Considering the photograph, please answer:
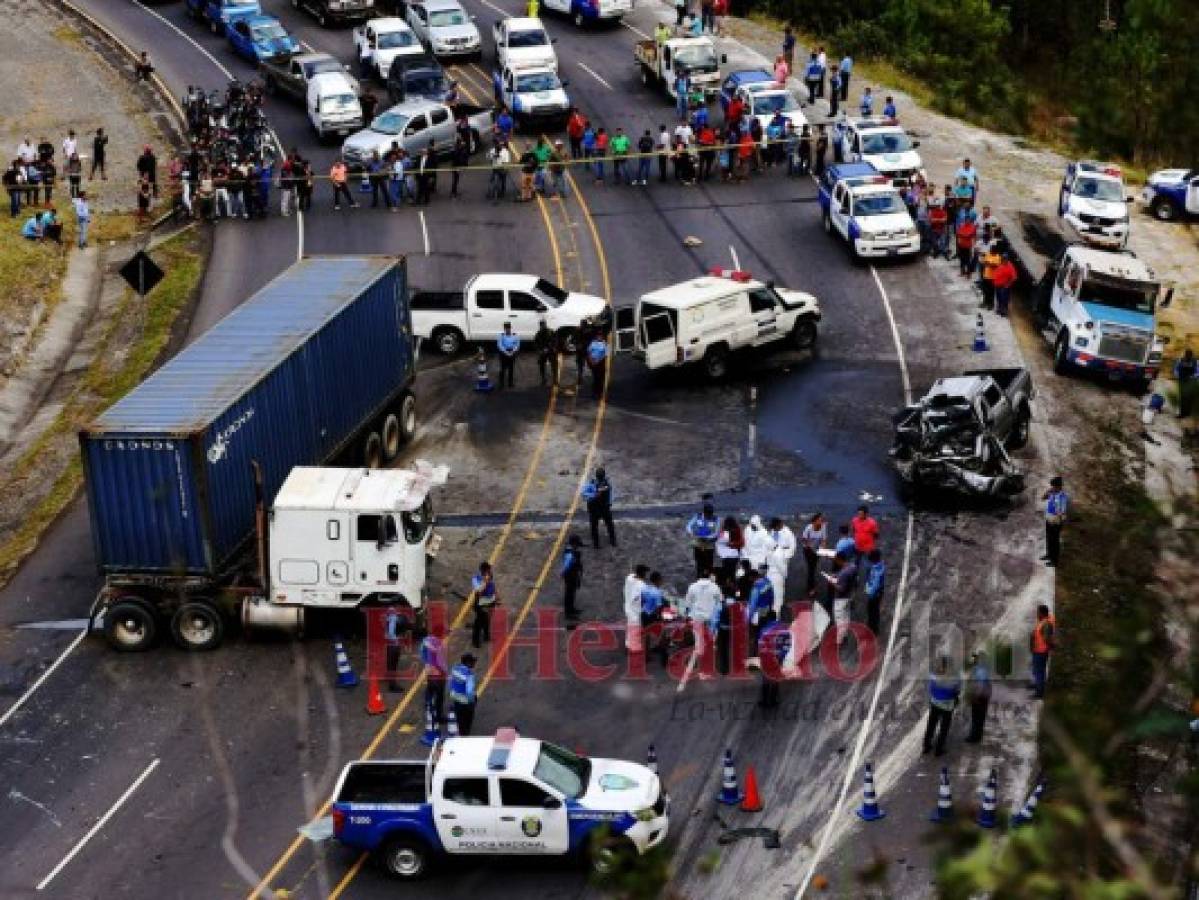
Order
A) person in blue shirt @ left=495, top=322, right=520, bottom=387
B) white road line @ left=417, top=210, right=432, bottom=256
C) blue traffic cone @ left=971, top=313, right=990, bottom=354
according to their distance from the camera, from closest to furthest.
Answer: person in blue shirt @ left=495, top=322, right=520, bottom=387 < blue traffic cone @ left=971, top=313, right=990, bottom=354 < white road line @ left=417, top=210, right=432, bottom=256

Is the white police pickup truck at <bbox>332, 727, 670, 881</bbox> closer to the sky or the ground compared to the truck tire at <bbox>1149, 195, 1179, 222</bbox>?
closer to the sky

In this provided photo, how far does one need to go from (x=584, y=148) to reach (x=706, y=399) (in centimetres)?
1586

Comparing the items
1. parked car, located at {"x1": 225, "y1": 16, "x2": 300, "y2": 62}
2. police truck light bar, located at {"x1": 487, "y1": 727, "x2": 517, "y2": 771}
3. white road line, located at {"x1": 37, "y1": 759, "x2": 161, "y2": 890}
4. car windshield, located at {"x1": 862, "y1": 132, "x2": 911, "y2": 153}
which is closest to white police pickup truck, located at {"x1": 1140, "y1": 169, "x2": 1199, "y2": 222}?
car windshield, located at {"x1": 862, "y1": 132, "x2": 911, "y2": 153}

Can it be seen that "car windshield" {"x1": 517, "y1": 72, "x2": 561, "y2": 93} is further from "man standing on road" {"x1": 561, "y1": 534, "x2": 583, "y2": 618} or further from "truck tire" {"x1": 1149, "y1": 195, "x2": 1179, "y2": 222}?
"man standing on road" {"x1": 561, "y1": 534, "x2": 583, "y2": 618}

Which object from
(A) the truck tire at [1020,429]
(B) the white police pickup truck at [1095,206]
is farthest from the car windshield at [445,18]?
(A) the truck tire at [1020,429]

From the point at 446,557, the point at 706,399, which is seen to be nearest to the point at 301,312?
the point at 446,557

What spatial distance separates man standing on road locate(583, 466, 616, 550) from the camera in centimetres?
3084

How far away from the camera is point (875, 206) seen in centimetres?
4406

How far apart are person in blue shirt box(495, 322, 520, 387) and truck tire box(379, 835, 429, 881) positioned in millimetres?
16468

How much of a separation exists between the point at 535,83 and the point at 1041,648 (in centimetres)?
3085

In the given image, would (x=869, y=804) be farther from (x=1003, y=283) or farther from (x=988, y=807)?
(x=1003, y=283)

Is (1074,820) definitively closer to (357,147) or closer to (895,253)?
(895,253)

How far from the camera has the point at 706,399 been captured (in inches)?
A: 1470

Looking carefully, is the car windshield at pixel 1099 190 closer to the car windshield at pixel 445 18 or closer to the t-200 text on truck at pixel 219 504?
the car windshield at pixel 445 18
